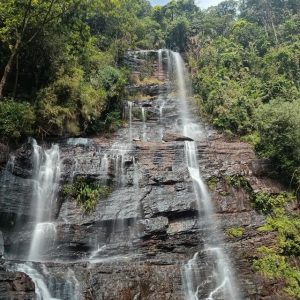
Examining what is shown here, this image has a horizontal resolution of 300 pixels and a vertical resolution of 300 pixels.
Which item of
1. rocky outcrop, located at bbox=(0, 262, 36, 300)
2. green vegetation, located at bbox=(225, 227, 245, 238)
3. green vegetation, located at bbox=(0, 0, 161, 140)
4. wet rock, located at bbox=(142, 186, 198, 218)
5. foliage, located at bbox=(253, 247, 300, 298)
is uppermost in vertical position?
green vegetation, located at bbox=(0, 0, 161, 140)

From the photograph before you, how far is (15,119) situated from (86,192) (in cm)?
459

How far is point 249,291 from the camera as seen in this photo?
41.9 feet

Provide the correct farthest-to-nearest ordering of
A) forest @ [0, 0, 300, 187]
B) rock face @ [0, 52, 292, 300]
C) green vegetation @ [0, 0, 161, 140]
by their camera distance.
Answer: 1. forest @ [0, 0, 300, 187]
2. green vegetation @ [0, 0, 161, 140]
3. rock face @ [0, 52, 292, 300]

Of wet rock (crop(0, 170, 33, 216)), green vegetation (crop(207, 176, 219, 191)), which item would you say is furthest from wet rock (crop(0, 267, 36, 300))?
green vegetation (crop(207, 176, 219, 191))

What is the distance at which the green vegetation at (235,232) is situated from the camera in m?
15.2

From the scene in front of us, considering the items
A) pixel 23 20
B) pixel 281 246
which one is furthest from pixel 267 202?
pixel 23 20

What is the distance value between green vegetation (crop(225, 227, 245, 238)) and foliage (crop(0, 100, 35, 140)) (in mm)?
9792

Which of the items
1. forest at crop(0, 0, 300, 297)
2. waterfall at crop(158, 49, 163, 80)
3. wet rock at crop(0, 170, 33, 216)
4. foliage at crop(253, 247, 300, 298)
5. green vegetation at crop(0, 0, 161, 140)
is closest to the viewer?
foliage at crop(253, 247, 300, 298)

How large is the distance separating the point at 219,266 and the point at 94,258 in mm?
4585

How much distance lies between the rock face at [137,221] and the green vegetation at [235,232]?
187mm

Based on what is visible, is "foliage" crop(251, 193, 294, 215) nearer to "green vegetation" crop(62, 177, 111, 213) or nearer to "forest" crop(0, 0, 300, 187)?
"forest" crop(0, 0, 300, 187)

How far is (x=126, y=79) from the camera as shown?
2686cm

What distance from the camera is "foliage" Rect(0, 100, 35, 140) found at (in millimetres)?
16219

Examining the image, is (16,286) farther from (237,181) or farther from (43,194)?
(237,181)
